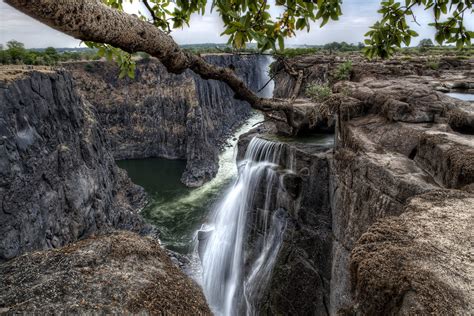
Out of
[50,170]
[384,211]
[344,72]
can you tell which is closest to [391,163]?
[384,211]

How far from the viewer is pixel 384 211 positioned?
7762 mm

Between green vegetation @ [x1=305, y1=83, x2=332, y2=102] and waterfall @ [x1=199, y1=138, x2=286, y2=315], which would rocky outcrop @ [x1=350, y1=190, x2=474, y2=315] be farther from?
green vegetation @ [x1=305, y1=83, x2=332, y2=102]

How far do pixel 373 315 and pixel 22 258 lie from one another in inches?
136

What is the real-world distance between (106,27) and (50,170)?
24.4 m

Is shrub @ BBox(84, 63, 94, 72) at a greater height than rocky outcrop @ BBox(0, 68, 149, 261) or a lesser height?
greater

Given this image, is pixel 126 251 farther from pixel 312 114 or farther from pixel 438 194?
pixel 312 114

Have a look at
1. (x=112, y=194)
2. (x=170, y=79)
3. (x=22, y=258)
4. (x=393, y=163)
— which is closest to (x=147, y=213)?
(x=112, y=194)

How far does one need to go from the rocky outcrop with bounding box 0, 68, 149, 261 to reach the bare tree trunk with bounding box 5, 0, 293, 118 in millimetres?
20156

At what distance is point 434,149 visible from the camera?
7430mm

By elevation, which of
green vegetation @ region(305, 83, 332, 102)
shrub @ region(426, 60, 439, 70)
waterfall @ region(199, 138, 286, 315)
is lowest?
waterfall @ region(199, 138, 286, 315)

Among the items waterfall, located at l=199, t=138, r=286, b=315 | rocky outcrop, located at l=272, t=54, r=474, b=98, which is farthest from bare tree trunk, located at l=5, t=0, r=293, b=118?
waterfall, located at l=199, t=138, r=286, b=315

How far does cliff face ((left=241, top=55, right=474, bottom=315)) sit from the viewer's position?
8.79ft

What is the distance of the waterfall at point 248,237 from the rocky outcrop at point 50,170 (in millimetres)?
11408

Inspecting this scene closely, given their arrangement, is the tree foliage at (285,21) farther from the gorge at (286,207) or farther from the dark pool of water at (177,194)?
the dark pool of water at (177,194)
